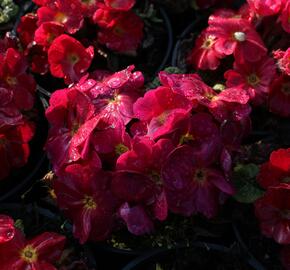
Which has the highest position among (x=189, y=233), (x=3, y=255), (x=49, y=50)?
(x=49, y=50)

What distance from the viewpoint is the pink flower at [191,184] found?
132 cm

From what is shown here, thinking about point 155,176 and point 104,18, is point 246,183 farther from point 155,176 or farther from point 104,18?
point 104,18

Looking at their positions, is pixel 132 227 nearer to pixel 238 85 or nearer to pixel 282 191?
pixel 282 191

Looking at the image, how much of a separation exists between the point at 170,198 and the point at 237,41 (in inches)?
21.0

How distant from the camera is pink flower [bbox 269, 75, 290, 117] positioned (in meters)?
1.61

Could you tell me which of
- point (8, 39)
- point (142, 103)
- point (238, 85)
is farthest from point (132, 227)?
point (8, 39)

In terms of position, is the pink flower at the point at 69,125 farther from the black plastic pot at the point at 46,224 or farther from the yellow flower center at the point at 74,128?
the black plastic pot at the point at 46,224

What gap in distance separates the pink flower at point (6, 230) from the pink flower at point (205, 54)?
738mm

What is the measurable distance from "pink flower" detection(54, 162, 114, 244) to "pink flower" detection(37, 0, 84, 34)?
519 mm

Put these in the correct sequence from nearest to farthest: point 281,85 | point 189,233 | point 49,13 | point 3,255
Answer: point 3,255 < point 189,233 < point 281,85 < point 49,13

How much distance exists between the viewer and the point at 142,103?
54.8 inches

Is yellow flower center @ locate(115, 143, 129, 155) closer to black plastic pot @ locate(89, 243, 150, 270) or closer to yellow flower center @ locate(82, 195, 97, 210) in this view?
yellow flower center @ locate(82, 195, 97, 210)

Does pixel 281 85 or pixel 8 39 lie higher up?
pixel 8 39

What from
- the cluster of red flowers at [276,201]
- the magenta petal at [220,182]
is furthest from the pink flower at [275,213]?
the magenta petal at [220,182]
